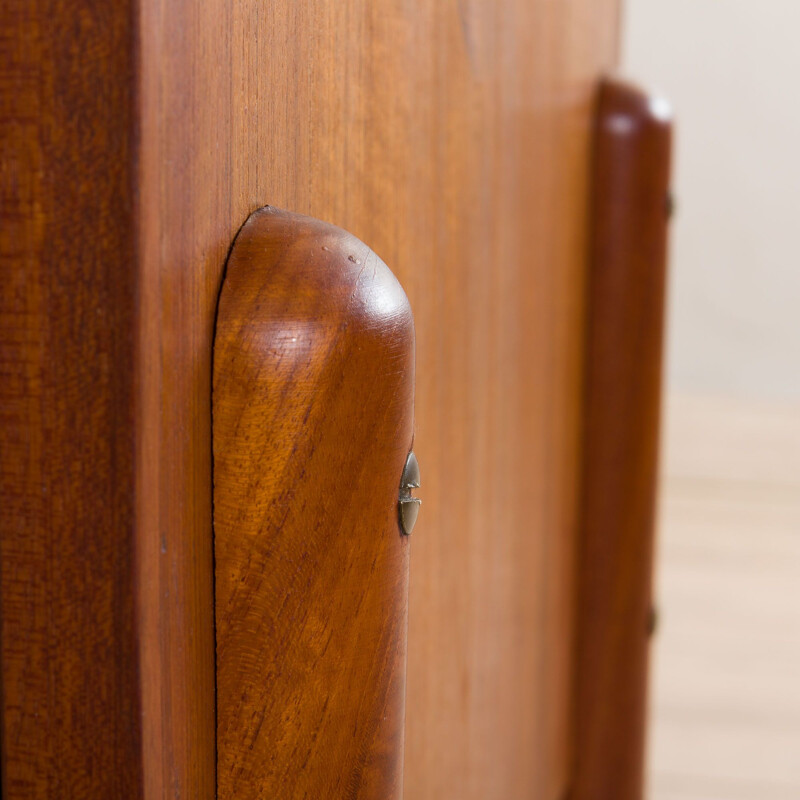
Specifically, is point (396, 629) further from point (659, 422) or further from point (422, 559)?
point (659, 422)

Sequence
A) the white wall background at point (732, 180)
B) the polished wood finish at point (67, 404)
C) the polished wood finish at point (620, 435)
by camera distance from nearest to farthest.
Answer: the polished wood finish at point (67, 404) → the polished wood finish at point (620, 435) → the white wall background at point (732, 180)

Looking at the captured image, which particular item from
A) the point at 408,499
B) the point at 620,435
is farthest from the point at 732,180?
Answer: the point at 408,499

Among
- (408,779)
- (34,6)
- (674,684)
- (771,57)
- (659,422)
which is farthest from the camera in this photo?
(771,57)

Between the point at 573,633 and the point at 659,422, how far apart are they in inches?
4.6

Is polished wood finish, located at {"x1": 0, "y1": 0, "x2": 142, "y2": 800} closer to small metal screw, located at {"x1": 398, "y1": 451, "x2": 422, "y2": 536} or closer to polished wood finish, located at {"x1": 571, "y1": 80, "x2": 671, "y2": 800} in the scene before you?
small metal screw, located at {"x1": 398, "y1": 451, "x2": 422, "y2": 536}

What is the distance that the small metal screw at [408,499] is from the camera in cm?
19

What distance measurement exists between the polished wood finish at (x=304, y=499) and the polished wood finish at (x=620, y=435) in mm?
353

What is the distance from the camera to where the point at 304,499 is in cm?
17

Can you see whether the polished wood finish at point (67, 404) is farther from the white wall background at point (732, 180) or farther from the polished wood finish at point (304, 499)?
the white wall background at point (732, 180)

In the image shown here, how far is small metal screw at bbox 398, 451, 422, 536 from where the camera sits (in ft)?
0.63

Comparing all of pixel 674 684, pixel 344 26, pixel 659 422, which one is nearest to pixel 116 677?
pixel 344 26

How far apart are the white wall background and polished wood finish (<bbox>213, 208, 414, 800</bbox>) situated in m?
1.37

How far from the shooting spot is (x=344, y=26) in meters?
0.22

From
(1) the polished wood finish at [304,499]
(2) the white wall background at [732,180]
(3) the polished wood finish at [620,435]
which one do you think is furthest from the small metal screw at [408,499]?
(2) the white wall background at [732,180]
